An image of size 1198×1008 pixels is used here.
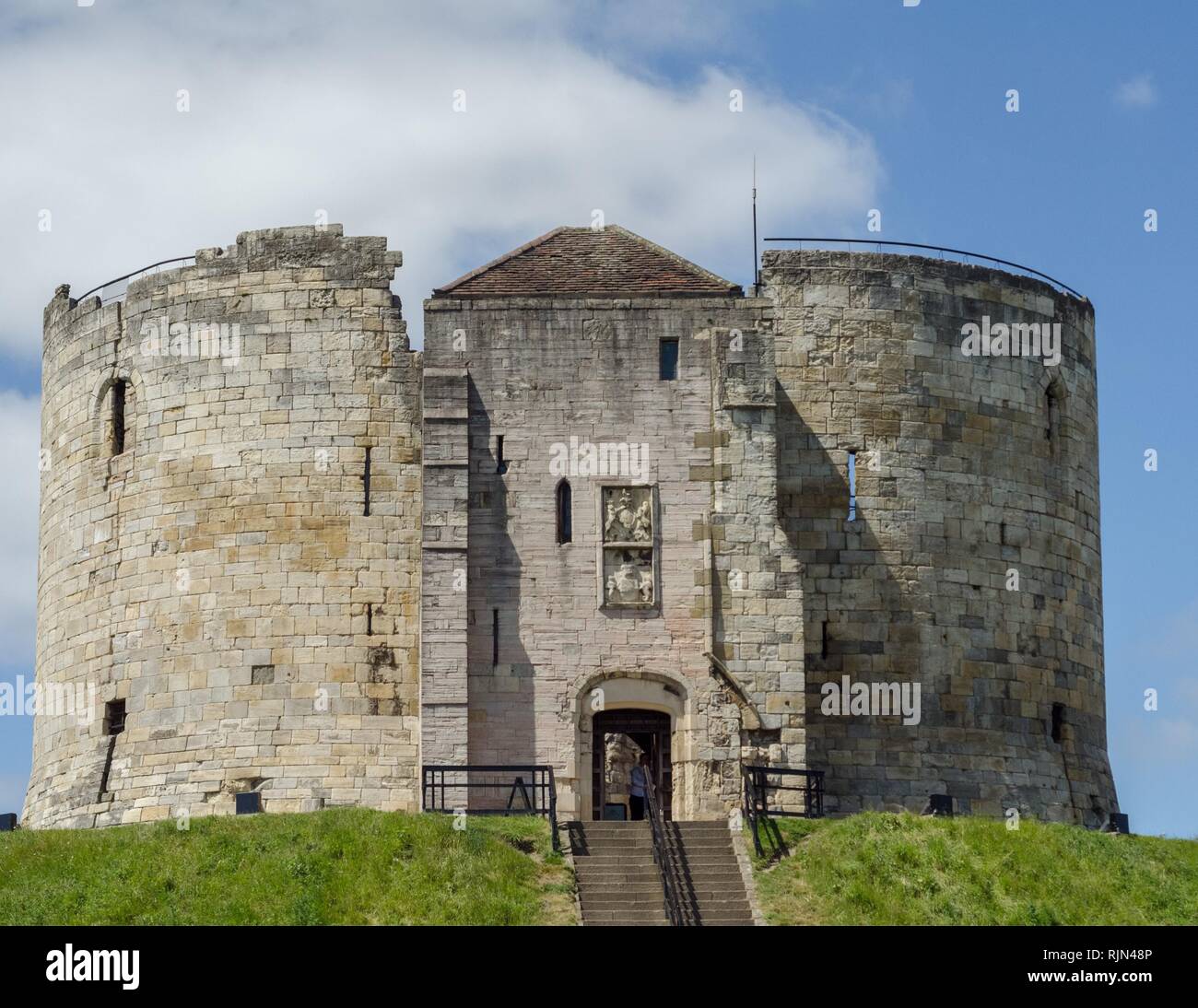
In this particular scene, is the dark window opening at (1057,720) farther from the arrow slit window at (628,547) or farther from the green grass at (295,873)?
the green grass at (295,873)

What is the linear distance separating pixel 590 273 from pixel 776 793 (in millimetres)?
9214

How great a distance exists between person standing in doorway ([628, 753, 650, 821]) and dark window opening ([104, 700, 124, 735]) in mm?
8390

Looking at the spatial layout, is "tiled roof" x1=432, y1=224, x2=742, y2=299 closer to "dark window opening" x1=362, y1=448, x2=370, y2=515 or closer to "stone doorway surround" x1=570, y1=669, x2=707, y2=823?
"dark window opening" x1=362, y1=448, x2=370, y2=515

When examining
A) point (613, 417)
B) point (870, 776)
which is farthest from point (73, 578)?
point (870, 776)

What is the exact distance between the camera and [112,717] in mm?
39688

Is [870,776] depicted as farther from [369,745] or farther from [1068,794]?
[369,745]

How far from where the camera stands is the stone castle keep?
122 ft

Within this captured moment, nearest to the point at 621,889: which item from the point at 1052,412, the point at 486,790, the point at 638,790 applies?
the point at 486,790

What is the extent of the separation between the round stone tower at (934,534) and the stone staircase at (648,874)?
6.09 meters

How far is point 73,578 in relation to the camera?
134 feet

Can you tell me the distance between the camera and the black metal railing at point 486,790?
35.7 metres

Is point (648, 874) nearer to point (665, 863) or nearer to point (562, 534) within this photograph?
point (665, 863)

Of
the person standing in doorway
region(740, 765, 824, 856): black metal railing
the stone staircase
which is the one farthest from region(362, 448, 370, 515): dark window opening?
the stone staircase

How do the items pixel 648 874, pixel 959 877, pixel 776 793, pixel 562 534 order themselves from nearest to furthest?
pixel 959 877
pixel 648 874
pixel 776 793
pixel 562 534
